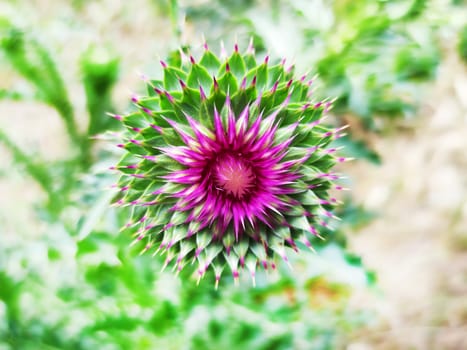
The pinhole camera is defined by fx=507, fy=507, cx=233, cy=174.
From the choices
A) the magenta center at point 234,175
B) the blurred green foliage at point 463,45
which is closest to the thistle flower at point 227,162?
the magenta center at point 234,175

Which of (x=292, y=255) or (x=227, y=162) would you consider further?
(x=292, y=255)

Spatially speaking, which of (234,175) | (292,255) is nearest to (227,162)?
(234,175)

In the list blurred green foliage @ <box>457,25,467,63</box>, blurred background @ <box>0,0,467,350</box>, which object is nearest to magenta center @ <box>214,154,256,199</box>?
blurred background @ <box>0,0,467,350</box>

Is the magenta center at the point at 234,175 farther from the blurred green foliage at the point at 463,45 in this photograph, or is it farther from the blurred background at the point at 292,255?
the blurred green foliage at the point at 463,45

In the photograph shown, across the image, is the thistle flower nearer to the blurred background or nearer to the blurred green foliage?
the blurred background

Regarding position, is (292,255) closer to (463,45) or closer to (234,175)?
(234,175)
